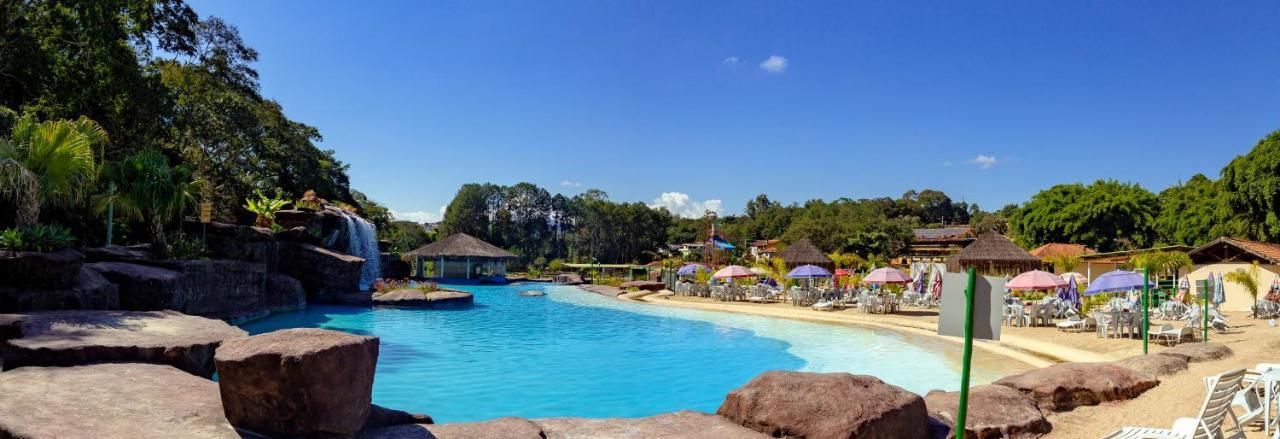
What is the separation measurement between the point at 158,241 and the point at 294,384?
1403 cm

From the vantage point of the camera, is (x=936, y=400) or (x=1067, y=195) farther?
(x=1067, y=195)

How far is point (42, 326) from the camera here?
222 inches

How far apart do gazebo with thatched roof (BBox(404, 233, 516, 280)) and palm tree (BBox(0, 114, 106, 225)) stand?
2542 cm

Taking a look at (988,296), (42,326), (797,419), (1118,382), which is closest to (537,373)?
(42,326)

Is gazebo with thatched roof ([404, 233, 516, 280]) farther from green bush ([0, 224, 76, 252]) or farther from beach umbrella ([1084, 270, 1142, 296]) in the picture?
beach umbrella ([1084, 270, 1142, 296])

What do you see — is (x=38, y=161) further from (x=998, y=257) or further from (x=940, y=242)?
(x=940, y=242)

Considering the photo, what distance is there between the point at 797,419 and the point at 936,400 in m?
2.30

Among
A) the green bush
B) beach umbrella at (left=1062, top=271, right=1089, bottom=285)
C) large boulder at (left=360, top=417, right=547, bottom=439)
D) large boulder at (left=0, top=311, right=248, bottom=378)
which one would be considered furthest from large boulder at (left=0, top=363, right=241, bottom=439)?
beach umbrella at (left=1062, top=271, right=1089, bottom=285)

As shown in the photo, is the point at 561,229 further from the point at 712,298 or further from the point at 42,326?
the point at 42,326

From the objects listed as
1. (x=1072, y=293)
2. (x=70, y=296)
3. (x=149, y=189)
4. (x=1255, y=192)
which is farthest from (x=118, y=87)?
(x=1255, y=192)

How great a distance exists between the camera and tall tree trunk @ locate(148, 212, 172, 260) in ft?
45.0

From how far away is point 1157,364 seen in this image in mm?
7738

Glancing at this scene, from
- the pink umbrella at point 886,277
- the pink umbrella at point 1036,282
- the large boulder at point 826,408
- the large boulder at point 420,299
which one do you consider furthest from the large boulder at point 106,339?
the pink umbrella at point 886,277

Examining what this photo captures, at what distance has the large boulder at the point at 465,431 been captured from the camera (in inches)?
151
